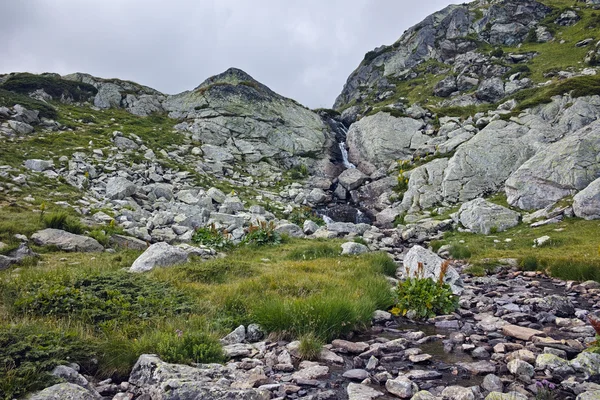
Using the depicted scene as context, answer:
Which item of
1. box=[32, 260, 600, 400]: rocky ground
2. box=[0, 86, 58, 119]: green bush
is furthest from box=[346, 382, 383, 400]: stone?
box=[0, 86, 58, 119]: green bush

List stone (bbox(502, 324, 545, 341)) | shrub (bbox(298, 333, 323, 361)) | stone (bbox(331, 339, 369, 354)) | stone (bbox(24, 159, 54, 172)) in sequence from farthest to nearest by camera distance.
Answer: stone (bbox(24, 159, 54, 172))
stone (bbox(502, 324, 545, 341))
stone (bbox(331, 339, 369, 354))
shrub (bbox(298, 333, 323, 361))

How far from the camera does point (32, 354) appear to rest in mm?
4043

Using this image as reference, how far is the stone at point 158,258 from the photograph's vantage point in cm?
1041

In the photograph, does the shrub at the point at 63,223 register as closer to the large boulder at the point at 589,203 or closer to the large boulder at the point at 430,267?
the large boulder at the point at 430,267

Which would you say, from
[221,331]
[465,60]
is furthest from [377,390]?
[465,60]

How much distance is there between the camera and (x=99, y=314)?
226 inches

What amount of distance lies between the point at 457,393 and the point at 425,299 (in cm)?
406

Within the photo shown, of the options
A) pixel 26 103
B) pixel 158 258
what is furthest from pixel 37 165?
pixel 158 258

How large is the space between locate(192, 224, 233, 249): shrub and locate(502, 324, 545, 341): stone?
43.1ft

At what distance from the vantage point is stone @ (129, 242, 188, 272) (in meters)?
10.4

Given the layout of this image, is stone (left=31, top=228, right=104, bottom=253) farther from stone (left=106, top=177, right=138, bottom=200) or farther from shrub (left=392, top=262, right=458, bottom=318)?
shrub (left=392, top=262, right=458, bottom=318)

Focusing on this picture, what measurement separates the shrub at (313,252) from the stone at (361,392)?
1056 cm

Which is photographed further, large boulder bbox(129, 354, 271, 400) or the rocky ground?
the rocky ground

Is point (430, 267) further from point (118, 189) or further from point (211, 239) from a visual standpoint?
point (118, 189)
